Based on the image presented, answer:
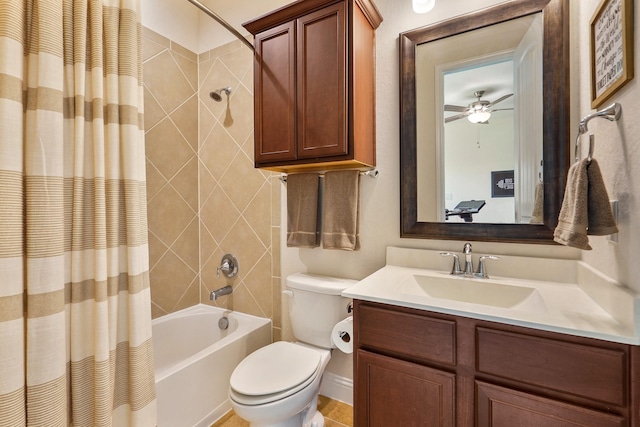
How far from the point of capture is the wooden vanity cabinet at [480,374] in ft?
2.59

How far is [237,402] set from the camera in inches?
48.5

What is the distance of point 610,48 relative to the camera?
0.90m

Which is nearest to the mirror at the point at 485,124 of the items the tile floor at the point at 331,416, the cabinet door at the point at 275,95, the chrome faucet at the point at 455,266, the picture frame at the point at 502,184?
the picture frame at the point at 502,184

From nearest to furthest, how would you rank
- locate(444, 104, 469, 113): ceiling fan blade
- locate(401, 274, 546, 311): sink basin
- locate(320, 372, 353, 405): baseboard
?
locate(401, 274, 546, 311): sink basin
locate(444, 104, 469, 113): ceiling fan blade
locate(320, 372, 353, 405): baseboard

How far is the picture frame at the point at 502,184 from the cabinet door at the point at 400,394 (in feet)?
2.76

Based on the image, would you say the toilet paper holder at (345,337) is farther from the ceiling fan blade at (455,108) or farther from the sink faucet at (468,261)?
the ceiling fan blade at (455,108)

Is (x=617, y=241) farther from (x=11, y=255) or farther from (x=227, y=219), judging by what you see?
(x=227, y=219)

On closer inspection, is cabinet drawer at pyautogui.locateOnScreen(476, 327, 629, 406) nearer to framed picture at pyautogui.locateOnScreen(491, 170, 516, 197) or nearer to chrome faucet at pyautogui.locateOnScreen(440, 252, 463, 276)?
chrome faucet at pyautogui.locateOnScreen(440, 252, 463, 276)

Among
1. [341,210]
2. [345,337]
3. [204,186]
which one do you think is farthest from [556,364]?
[204,186]

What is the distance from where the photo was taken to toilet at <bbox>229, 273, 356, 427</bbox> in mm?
1224

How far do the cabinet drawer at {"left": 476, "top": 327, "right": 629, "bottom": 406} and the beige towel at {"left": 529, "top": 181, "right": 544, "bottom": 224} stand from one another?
0.62m

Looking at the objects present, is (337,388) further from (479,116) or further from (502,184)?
(479,116)

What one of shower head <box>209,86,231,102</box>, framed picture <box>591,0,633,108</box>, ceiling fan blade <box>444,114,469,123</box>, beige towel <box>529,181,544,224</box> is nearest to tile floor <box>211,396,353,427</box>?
beige towel <box>529,181,544,224</box>

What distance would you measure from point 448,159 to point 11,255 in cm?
166
